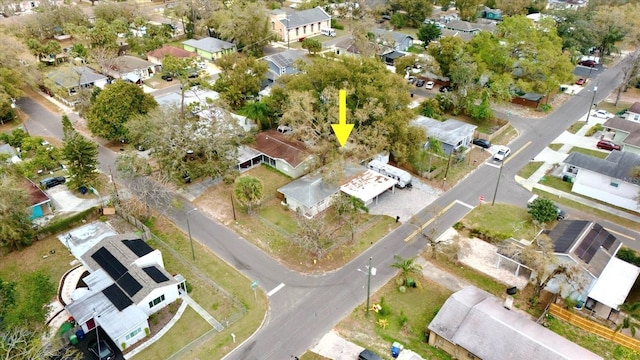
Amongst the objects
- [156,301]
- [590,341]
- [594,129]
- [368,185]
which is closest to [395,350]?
[590,341]

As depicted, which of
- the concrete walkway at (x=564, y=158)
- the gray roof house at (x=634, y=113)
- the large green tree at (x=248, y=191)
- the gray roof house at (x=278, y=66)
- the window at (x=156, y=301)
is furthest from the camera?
the gray roof house at (x=278, y=66)

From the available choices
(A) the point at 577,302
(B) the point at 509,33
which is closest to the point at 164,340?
(A) the point at 577,302

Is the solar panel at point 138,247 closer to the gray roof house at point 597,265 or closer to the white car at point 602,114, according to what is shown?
the gray roof house at point 597,265

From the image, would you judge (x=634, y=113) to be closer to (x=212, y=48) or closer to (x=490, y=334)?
(x=490, y=334)

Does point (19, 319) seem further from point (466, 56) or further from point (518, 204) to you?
point (466, 56)

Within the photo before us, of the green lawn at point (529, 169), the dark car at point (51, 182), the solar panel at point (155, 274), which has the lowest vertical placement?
the dark car at point (51, 182)

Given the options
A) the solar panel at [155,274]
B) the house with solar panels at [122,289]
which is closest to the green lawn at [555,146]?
the house with solar panels at [122,289]

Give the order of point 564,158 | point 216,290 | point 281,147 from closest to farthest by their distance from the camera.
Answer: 1. point 216,290
2. point 281,147
3. point 564,158
